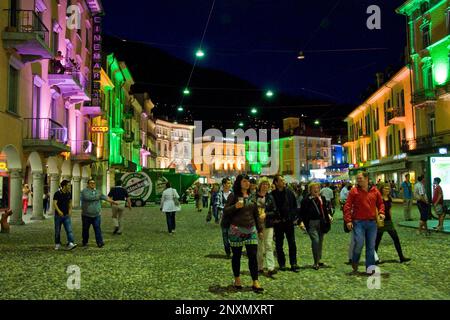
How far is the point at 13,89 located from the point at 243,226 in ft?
48.8

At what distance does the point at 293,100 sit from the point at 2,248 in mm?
65887

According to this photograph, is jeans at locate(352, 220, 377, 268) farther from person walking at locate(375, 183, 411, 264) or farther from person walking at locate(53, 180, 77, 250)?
person walking at locate(53, 180, 77, 250)

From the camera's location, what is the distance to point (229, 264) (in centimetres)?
970

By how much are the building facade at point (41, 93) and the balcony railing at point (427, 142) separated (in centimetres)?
2273

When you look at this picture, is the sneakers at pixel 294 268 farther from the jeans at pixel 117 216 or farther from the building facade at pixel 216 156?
the building facade at pixel 216 156

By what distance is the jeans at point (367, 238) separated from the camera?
333 inches

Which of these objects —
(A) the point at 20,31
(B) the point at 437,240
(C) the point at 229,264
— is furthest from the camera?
(A) the point at 20,31

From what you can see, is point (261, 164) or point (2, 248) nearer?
point (2, 248)

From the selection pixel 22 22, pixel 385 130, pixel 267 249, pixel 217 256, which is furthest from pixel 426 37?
pixel 267 249

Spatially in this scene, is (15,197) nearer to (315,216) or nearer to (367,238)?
(315,216)

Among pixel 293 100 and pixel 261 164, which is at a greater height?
pixel 293 100

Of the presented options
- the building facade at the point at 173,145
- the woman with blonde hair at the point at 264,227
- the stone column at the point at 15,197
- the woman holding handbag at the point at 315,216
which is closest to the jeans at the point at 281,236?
the woman with blonde hair at the point at 264,227

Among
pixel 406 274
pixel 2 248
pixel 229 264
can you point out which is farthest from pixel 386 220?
pixel 2 248
